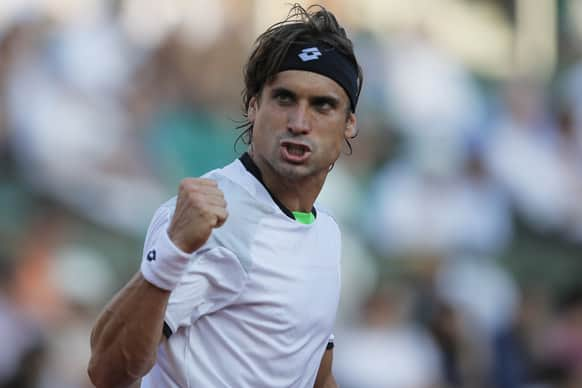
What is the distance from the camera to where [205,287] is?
365cm

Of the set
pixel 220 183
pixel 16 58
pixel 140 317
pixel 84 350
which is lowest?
pixel 84 350

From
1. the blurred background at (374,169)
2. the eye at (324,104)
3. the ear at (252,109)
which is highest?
the eye at (324,104)

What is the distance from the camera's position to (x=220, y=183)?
3.87m

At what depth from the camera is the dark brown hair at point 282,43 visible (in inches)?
158

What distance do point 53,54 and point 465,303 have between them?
3798mm

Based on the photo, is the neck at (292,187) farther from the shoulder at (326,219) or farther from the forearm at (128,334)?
the forearm at (128,334)

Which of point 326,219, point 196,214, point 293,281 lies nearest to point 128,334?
point 196,214

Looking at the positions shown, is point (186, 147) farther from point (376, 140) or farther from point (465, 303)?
point (465, 303)

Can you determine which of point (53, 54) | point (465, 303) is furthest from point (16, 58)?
point (465, 303)

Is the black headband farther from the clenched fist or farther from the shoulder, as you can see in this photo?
the clenched fist

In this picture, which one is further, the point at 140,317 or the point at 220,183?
the point at 220,183

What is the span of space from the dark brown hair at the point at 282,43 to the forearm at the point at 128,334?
0.95m

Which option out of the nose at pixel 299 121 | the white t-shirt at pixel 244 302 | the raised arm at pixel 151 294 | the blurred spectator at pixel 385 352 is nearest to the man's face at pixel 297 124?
the nose at pixel 299 121

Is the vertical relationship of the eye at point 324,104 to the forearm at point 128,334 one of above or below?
above
